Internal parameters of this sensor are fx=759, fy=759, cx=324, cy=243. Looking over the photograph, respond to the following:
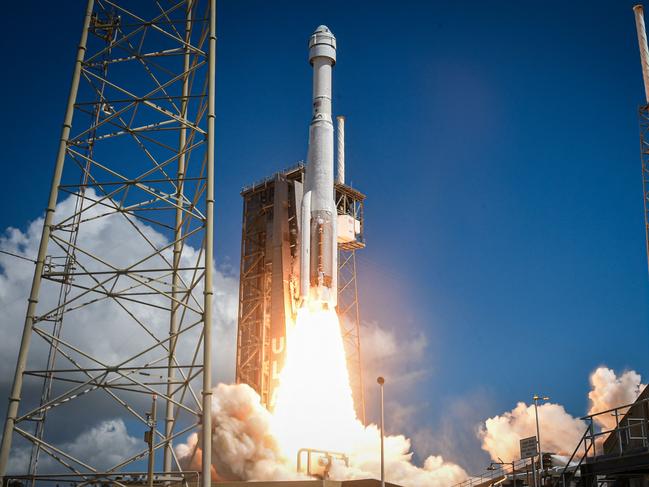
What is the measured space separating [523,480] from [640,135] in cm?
2674

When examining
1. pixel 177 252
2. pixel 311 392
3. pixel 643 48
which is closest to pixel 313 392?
pixel 311 392

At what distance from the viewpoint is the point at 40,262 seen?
955 inches

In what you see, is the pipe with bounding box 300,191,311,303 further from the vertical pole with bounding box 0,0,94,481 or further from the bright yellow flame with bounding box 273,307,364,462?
the vertical pole with bounding box 0,0,94,481

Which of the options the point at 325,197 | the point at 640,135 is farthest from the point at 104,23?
the point at 640,135

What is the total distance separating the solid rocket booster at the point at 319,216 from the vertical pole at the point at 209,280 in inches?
820

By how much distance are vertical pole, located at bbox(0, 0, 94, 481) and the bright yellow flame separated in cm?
2361

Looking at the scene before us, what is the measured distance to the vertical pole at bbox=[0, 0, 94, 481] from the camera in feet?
74.2

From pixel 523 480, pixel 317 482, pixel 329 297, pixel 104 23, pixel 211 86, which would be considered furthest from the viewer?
pixel 329 297

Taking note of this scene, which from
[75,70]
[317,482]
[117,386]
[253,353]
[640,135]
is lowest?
[317,482]

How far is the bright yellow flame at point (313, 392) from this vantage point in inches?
1804

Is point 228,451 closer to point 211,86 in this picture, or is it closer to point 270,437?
point 270,437

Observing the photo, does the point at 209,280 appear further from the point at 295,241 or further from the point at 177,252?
the point at 295,241

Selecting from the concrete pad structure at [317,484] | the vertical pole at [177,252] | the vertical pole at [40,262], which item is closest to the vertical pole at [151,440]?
the vertical pole at [177,252]

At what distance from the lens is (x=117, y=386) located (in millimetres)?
23484
